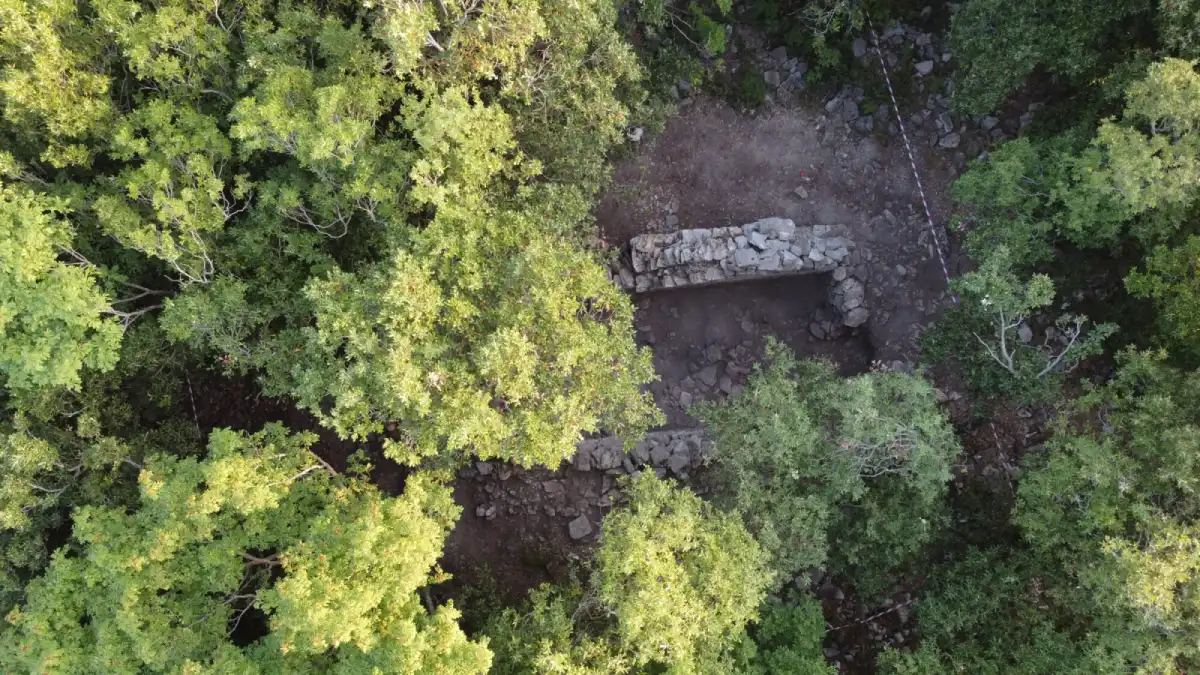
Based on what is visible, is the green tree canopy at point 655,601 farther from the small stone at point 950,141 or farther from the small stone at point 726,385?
the small stone at point 950,141

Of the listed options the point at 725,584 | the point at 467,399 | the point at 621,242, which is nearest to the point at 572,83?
the point at 621,242

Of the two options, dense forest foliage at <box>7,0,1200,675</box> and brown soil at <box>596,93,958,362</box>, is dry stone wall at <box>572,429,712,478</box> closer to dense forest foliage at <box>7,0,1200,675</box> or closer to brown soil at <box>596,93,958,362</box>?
dense forest foliage at <box>7,0,1200,675</box>

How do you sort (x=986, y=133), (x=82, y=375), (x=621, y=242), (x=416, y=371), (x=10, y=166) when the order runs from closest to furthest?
(x=416, y=371) → (x=10, y=166) → (x=82, y=375) → (x=986, y=133) → (x=621, y=242)

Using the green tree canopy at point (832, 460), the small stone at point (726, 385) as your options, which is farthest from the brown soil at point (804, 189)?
the green tree canopy at point (832, 460)

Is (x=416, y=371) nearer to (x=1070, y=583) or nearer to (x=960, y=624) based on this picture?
(x=960, y=624)

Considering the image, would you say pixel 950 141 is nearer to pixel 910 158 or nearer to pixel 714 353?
pixel 910 158

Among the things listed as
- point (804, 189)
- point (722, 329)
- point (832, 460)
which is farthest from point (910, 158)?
point (832, 460)
